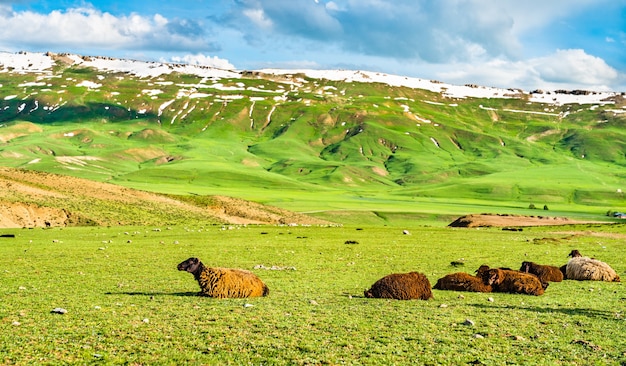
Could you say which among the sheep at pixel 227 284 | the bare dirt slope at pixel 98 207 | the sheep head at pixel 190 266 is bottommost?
the bare dirt slope at pixel 98 207

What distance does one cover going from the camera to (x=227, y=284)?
19.0 metres

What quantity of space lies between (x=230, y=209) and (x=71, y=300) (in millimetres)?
58305

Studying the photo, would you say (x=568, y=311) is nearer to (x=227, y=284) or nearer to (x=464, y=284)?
(x=464, y=284)

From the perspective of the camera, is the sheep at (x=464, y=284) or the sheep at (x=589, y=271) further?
the sheep at (x=589, y=271)

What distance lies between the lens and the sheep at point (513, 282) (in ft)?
69.1

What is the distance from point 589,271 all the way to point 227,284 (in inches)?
620

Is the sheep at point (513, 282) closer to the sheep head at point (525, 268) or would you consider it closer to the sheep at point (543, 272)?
the sheep head at point (525, 268)

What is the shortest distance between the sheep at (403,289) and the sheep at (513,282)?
11.9 ft

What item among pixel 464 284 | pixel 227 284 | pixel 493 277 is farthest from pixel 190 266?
pixel 493 277

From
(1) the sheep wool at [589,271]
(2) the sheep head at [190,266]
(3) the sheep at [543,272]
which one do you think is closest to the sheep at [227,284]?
(2) the sheep head at [190,266]

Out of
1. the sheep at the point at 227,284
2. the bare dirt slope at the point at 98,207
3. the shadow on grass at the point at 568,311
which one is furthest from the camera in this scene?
the bare dirt slope at the point at 98,207

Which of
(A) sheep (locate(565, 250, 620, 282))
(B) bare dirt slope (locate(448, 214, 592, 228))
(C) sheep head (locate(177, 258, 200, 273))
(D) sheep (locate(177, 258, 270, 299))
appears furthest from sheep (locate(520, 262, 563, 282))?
(B) bare dirt slope (locate(448, 214, 592, 228))

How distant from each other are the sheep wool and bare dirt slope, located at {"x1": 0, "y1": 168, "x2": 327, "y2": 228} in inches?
1705

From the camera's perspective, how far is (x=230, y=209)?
75.6 metres
